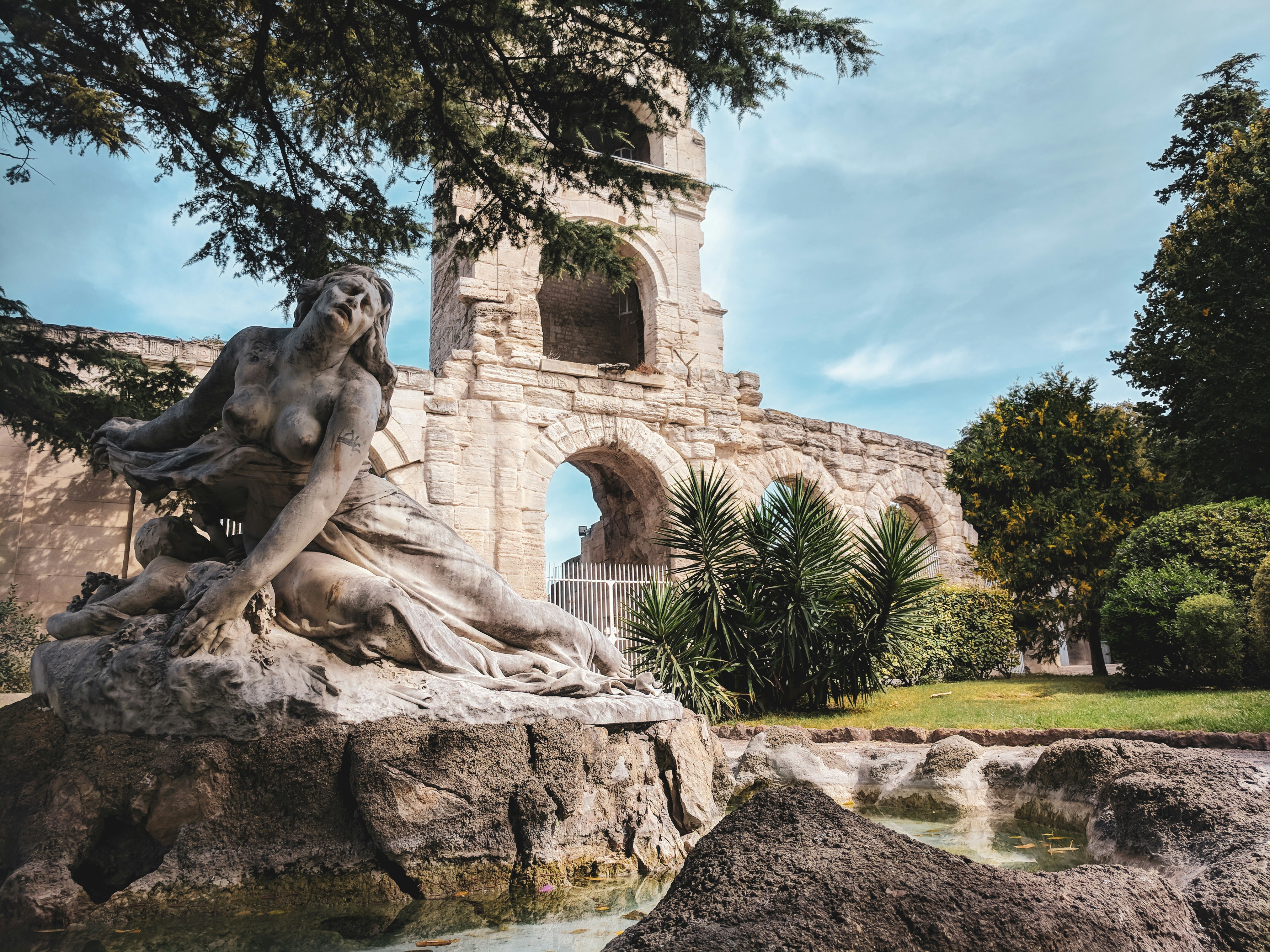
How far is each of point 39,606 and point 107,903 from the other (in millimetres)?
9612

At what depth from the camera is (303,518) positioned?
2500 mm

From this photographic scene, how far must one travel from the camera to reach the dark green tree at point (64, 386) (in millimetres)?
5996

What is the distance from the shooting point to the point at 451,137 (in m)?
5.07

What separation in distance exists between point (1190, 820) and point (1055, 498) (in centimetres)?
1125

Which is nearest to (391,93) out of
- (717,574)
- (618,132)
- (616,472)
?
(618,132)

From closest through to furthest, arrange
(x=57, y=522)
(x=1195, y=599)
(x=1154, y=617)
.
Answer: (x=1195, y=599)
(x=1154, y=617)
(x=57, y=522)

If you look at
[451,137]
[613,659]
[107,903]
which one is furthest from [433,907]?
[451,137]

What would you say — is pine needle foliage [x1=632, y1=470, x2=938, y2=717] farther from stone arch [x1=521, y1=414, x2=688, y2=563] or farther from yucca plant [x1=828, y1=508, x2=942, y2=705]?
stone arch [x1=521, y1=414, x2=688, y2=563]

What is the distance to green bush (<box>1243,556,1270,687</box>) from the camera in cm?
775

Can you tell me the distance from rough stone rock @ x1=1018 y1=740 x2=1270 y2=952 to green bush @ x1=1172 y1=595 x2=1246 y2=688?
636 cm

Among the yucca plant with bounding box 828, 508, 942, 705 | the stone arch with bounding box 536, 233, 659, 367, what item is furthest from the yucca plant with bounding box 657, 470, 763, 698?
the stone arch with bounding box 536, 233, 659, 367

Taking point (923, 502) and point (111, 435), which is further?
point (923, 502)

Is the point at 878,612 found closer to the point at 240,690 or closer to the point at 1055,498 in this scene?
the point at 1055,498

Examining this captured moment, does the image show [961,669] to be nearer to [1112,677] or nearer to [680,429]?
[1112,677]
